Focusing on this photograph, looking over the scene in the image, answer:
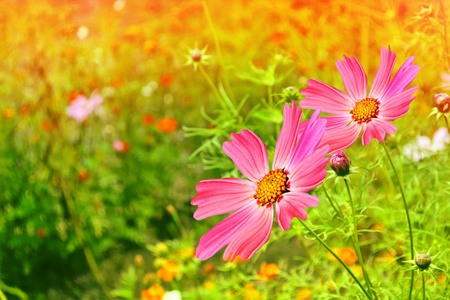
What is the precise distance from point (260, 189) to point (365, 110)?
0.33 feet

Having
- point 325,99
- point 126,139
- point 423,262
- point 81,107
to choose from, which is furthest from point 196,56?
point 126,139

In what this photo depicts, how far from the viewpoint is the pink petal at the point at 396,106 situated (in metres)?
0.31

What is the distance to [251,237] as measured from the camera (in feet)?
1.01

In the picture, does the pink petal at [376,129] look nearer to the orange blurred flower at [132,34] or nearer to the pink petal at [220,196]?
the pink petal at [220,196]

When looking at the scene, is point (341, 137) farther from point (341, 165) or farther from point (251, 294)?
point (251, 294)

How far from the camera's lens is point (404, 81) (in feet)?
1.07

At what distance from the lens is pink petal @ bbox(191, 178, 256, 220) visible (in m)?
0.34

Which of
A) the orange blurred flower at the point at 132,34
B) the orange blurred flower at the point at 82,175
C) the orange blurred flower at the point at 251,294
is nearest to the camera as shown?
the orange blurred flower at the point at 251,294

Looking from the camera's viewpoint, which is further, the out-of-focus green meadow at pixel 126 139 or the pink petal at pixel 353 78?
the out-of-focus green meadow at pixel 126 139

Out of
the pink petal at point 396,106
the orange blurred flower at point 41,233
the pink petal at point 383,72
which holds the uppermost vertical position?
the orange blurred flower at point 41,233

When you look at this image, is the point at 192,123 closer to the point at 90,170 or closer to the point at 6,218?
the point at 90,170

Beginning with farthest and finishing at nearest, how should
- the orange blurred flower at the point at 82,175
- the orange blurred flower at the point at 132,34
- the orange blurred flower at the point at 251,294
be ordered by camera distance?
the orange blurred flower at the point at 132,34
the orange blurred flower at the point at 82,175
the orange blurred flower at the point at 251,294

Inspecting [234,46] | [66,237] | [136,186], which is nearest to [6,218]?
[66,237]

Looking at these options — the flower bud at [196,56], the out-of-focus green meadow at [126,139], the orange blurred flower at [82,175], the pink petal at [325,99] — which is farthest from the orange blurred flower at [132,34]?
the pink petal at [325,99]
